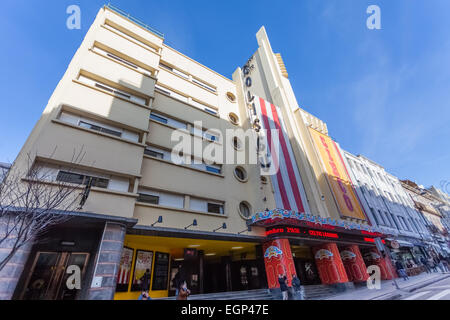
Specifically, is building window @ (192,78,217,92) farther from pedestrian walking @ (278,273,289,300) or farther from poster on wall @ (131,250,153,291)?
pedestrian walking @ (278,273,289,300)

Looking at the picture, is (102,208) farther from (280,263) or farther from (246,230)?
(280,263)

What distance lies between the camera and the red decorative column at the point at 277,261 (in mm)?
16141

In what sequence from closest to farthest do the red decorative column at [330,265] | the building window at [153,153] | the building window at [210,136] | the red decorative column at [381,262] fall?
the building window at [153,153] < the red decorative column at [330,265] < the building window at [210,136] < the red decorative column at [381,262]

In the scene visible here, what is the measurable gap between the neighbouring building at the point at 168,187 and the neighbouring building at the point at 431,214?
27051mm

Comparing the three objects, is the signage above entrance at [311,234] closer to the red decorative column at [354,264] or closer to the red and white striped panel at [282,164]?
the red decorative column at [354,264]

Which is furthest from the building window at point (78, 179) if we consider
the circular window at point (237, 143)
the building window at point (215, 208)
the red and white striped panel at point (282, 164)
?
the red and white striped panel at point (282, 164)

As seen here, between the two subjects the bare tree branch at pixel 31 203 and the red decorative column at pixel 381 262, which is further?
the red decorative column at pixel 381 262

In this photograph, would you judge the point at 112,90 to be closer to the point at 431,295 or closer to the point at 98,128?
the point at 98,128

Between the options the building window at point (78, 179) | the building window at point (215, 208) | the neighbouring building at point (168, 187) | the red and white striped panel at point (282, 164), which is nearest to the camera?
the neighbouring building at point (168, 187)

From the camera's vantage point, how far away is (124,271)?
1384 centimetres

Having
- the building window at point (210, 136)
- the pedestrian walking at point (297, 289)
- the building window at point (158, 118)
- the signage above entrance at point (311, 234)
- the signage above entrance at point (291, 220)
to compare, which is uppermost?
the building window at point (158, 118)

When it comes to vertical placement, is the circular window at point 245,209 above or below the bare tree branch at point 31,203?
above
